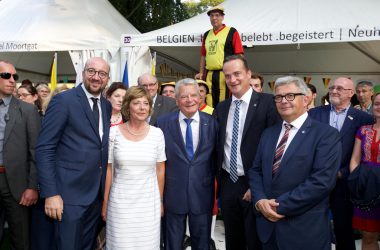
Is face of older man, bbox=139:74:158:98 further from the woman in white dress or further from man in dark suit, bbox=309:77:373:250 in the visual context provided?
man in dark suit, bbox=309:77:373:250

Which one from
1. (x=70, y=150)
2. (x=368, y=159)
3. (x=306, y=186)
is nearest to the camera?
(x=306, y=186)

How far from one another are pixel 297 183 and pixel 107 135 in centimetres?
147

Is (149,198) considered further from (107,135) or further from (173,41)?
(173,41)

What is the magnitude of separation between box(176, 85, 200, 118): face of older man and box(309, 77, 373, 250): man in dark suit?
142 centimetres

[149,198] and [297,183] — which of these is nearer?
[297,183]

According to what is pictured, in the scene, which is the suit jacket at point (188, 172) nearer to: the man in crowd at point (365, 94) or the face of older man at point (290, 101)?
the face of older man at point (290, 101)

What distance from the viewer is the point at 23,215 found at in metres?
3.44

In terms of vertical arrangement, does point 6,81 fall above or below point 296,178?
above

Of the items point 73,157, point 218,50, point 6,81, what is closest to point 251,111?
point 73,157

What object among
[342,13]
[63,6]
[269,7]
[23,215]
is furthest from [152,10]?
[23,215]

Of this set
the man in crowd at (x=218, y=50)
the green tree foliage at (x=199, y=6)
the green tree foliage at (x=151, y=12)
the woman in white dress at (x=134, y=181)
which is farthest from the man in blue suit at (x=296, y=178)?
the green tree foliage at (x=199, y=6)

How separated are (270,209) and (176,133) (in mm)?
980

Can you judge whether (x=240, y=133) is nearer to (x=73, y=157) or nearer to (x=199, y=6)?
(x=73, y=157)

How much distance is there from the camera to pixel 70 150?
2.79 metres
